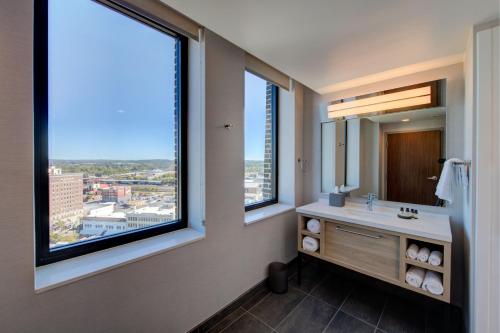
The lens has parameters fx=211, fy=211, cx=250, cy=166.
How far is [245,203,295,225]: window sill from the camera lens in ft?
6.69

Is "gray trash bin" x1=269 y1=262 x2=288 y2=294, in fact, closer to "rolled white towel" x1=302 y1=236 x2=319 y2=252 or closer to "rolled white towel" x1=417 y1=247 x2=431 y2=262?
"rolled white towel" x1=302 y1=236 x2=319 y2=252

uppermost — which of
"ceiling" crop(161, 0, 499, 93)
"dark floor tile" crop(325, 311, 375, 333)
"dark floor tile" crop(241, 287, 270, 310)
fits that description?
"ceiling" crop(161, 0, 499, 93)

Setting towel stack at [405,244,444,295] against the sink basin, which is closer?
towel stack at [405,244,444,295]

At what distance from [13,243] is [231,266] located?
4.46 ft

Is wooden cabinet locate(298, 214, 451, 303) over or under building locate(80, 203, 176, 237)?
under

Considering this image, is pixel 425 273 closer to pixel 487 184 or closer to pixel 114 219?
pixel 487 184

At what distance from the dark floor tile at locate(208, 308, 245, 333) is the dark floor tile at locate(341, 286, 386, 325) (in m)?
0.90

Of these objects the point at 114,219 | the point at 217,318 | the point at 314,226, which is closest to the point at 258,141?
the point at 314,226

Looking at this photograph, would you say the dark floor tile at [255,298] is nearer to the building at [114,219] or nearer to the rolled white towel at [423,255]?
the building at [114,219]

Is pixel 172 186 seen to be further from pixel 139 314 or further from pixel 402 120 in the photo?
pixel 402 120

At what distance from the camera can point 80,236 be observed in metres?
1.23

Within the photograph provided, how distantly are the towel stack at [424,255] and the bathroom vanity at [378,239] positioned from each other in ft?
0.07

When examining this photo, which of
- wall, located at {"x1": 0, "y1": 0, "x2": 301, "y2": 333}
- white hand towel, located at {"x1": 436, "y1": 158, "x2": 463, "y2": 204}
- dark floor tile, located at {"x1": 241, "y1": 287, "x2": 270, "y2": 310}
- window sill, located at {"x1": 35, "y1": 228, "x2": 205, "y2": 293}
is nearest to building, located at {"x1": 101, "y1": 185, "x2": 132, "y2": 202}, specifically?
window sill, located at {"x1": 35, "y1": 228, "x2": 205, "y2": 293}

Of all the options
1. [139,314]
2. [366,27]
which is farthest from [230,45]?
[139,314]
